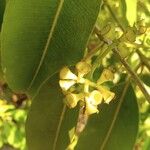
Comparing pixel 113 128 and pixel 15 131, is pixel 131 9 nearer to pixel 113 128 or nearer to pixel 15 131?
pixel 113 128

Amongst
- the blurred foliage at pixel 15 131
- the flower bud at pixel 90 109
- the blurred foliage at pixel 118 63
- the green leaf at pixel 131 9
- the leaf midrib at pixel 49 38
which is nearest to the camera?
the flower bud at pixel 90 109

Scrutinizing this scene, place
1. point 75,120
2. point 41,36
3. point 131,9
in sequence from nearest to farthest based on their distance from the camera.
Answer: point 41,36 < point 75,120 < point 131,9

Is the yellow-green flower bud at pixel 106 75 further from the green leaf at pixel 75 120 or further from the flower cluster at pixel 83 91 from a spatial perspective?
the green leaf at pixel 75 120

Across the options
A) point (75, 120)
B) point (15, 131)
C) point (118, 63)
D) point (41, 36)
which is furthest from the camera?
point (15, 131)

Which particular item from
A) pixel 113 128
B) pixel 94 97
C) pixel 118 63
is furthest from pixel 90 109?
pixel 118 63

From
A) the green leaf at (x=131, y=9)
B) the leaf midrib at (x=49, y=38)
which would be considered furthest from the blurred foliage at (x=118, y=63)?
the leaf midrib at (x=49, y=38)

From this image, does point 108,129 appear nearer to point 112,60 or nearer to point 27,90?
point 27,90

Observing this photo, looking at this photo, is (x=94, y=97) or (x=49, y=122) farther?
(x=49, y=122)
